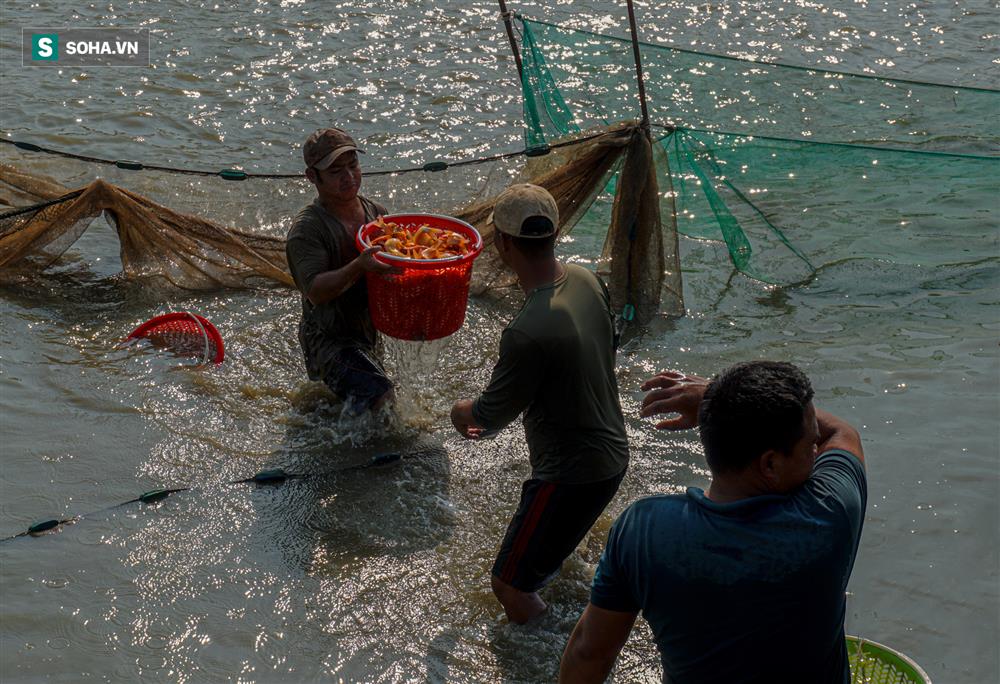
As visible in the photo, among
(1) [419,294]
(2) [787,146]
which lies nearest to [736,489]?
(1) [419,294]

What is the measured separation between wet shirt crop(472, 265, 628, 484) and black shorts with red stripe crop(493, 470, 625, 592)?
56 mm

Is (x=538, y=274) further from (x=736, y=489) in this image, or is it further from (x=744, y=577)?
(x=744, y=577)

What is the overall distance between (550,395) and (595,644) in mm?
1313

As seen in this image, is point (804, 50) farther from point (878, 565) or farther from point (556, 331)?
point (556, 331)

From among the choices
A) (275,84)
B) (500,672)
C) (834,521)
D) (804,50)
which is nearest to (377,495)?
(500,672)

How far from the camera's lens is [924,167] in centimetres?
670

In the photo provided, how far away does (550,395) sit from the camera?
3648mm

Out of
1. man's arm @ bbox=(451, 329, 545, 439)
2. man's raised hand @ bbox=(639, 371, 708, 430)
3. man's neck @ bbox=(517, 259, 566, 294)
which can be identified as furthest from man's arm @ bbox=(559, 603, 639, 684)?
man's neck @ bbox=(517, 259, 566, 294)

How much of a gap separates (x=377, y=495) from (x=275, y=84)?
7.14m

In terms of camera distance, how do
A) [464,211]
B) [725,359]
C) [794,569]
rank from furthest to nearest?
[464,211] < [725,359] < [794,569]

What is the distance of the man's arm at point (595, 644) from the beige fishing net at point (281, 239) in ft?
14.4

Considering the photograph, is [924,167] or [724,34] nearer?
[924,167]

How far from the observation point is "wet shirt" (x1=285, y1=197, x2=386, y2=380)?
4945 mm

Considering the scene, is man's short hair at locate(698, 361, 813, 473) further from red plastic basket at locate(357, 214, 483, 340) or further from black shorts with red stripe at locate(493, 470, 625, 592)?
red plastic basket at locate(357, 214, 483, 340)
